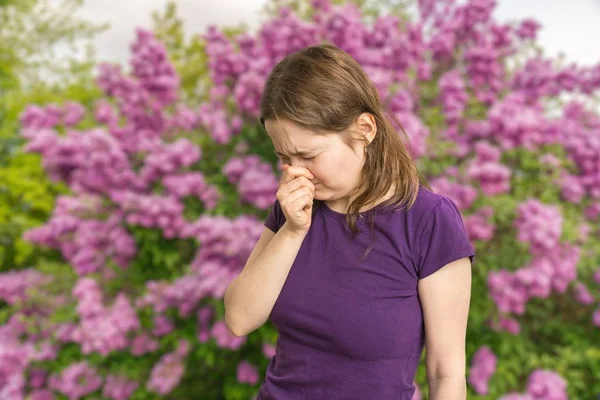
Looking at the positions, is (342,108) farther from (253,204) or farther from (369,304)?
(253,204)

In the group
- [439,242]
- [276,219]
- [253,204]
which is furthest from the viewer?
[253,204]

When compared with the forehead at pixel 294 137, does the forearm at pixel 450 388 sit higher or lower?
lower

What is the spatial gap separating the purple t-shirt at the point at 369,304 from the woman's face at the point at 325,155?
0.09 meters

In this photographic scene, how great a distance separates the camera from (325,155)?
1433mm

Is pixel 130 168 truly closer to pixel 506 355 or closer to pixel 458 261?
pixel 506 355

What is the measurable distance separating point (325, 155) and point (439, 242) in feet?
1.02

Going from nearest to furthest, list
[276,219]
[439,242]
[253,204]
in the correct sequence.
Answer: [439,242]
[276,219]
[253,204]

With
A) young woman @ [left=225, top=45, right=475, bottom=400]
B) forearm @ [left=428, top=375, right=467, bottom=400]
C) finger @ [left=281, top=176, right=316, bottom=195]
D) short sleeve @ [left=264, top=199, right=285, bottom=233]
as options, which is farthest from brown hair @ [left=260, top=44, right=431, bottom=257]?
forearm @ [left=428, top=375, right=467, bottom=400]

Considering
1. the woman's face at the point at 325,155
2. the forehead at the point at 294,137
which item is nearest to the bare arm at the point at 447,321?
the woman's face at the point at 325,155

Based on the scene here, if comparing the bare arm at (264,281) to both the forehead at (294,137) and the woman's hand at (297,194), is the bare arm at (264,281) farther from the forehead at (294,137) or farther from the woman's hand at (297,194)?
the forehead at (294,137)

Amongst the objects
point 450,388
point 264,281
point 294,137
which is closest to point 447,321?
point 450,388

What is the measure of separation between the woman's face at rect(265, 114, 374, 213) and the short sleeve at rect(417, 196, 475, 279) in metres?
0.19

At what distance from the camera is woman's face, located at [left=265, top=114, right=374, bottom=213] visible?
4.66 ft

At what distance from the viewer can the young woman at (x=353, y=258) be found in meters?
1.42
